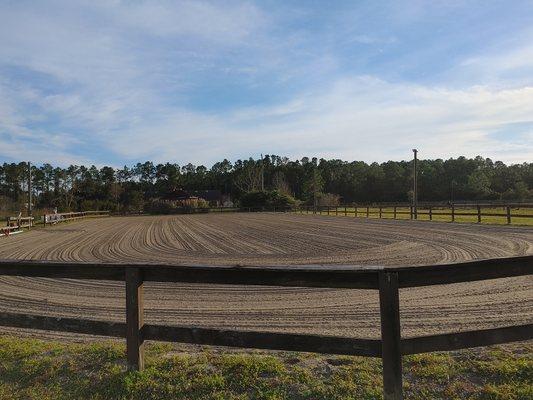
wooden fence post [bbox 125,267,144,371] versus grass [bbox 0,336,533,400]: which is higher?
wooden fence post [bbox 125,267,144,371]

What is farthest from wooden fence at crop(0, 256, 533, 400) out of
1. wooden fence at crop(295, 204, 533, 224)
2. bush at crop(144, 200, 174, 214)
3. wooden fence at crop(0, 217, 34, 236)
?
bush at crop(144, 200, 174, 214)

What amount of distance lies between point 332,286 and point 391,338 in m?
0.61

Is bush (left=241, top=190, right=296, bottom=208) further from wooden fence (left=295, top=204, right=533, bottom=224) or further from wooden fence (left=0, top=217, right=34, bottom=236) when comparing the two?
wooden fence (left=0, top=217, right=34, bottom=236)

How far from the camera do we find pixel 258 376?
13.7 feet

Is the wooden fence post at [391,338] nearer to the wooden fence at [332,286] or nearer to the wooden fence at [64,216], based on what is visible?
the wooden fence at [332,286]

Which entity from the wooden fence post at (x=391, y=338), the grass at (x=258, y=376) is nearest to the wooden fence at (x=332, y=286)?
the wooden fence post at (x=391, y=338)

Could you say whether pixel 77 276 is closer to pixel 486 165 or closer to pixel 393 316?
pixel 393 316

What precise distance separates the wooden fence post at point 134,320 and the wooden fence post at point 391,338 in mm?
2235

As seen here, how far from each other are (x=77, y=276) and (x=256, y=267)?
75.4 inches

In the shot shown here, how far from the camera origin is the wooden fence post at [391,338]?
3613 mm

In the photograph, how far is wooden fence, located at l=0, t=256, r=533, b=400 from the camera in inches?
144

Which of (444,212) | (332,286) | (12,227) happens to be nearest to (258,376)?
(332,286)

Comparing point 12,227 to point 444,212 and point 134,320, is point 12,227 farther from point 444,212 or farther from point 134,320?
point 444,212

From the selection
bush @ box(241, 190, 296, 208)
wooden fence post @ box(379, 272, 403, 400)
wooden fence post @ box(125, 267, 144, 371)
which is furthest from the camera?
bush @ box(241, 190, 296, 208)
